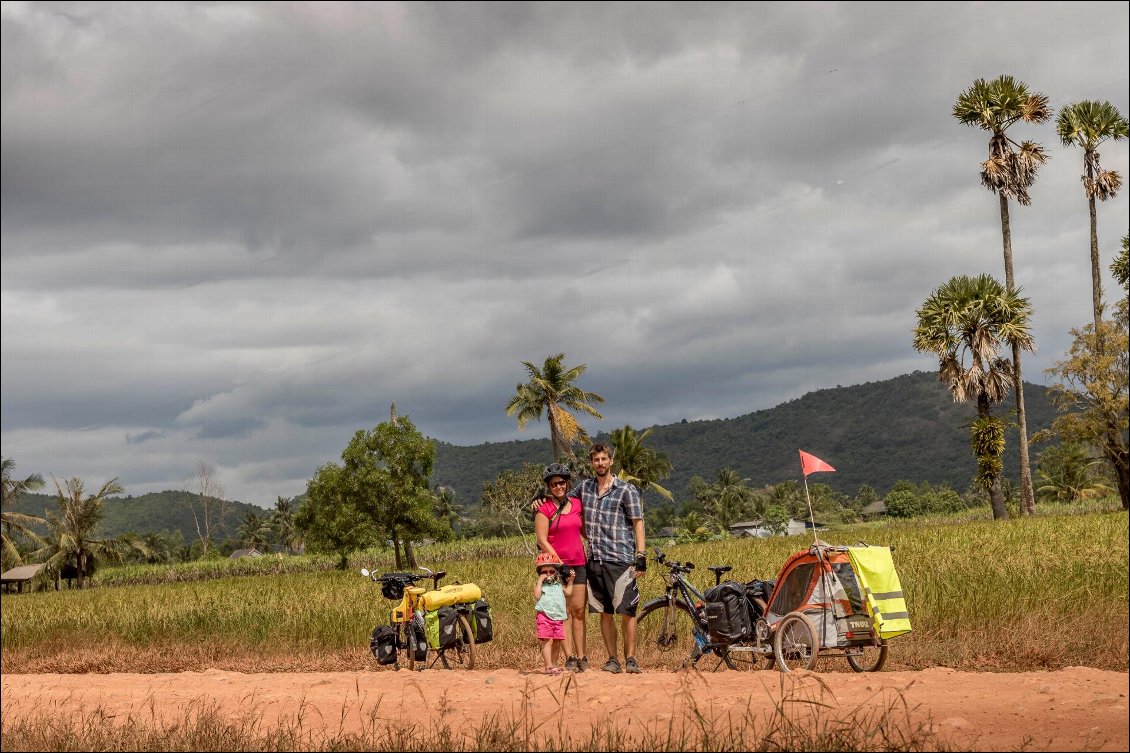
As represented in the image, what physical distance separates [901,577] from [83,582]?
67747 mm

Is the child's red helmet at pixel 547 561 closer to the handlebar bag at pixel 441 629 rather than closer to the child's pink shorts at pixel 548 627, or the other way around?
the child's pink shorts at pixel 548 627

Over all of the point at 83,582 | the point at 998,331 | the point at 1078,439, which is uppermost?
the point at 998,331

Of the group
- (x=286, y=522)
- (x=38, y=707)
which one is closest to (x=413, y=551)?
(x=38, y=707)

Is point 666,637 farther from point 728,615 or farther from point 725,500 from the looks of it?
point 725,500

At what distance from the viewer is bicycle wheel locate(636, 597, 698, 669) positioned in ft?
36.0

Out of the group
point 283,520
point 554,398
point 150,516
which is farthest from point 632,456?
point 150,516

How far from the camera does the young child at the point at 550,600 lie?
1046cm

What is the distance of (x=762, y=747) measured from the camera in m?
6.45

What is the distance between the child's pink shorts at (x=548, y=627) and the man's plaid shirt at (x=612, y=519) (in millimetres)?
731

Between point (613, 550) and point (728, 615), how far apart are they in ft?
4.28

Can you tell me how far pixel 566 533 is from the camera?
10.6 metres

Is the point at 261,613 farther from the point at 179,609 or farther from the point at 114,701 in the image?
the point at 114,701

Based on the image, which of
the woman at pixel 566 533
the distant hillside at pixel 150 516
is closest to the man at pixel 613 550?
the woman at pixel 566 533

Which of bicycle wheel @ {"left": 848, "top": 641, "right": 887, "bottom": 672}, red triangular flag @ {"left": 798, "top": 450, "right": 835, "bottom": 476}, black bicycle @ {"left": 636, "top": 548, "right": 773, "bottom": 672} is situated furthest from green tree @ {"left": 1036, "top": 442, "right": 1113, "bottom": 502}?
red triangular flag @ {"left": 798, "top": 450, "right": 835, "bottom": 476}
